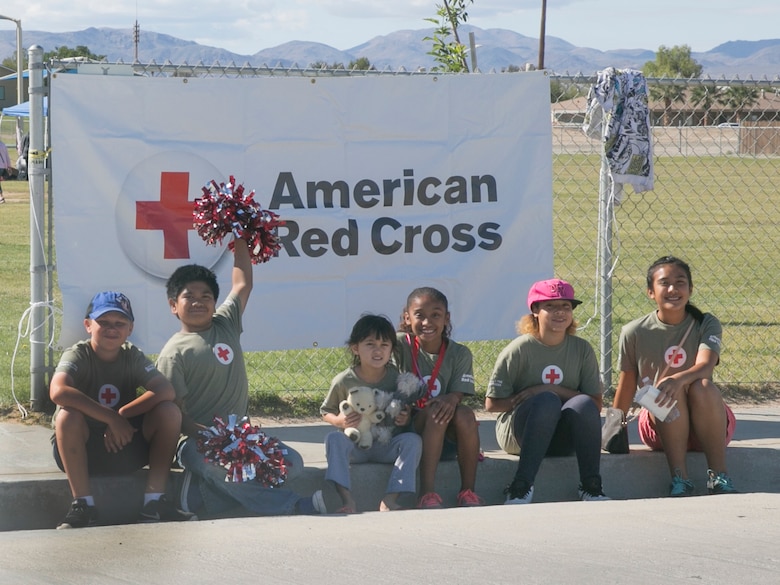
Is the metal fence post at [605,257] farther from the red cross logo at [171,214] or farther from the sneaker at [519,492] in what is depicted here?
the red cross logo at [171,214]

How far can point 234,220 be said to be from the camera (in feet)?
18.4

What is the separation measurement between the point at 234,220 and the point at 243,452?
48.8 inches

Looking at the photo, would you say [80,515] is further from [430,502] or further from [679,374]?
[679,374]

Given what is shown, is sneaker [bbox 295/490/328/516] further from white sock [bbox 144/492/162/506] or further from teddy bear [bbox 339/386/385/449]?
white sock [bbox 144/492/162/506]

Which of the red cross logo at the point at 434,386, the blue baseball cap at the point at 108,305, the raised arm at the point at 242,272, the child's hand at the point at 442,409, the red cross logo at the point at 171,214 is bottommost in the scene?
the child's hand at the point at 442,409

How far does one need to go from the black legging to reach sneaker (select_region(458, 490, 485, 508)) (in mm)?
226

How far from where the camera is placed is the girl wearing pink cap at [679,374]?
558 cm

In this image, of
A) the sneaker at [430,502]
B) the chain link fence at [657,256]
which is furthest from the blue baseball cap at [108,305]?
the sneaker at [430,502]

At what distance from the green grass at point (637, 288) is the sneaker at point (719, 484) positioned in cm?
164

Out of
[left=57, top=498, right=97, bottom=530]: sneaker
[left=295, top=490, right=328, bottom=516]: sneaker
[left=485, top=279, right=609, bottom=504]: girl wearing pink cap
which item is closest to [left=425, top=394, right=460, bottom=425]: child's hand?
[left=485, top=279, right=609, bottom=504]: girl wearing pink cap

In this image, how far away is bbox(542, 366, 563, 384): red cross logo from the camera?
5.64 m

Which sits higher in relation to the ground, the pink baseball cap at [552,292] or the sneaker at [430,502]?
the pink baseball cap at [552,292]

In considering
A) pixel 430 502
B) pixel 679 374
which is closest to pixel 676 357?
pixel 679 374

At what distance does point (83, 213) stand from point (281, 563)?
2.75 m
